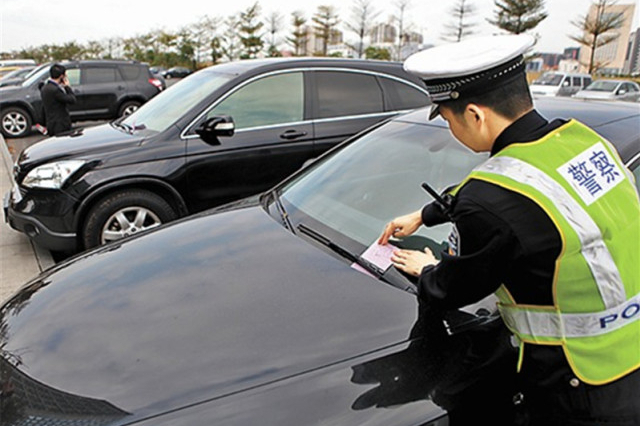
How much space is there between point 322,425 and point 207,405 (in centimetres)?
29

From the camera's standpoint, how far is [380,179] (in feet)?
8.12

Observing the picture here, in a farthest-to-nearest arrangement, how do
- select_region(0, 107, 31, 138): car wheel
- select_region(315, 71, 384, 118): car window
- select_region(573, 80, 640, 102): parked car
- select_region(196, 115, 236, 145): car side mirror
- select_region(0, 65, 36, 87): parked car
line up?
select_region(573, 80, 640, 102): parked car < select_region(0, 65, 36, 87): parked car < select_region(0, 107, 31, 138): car wheel < select_region(315, 71, 384, 118): car window < select_region(196, 115, 236, 145): car side mirror

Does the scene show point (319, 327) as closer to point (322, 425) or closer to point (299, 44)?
point (322, 425)

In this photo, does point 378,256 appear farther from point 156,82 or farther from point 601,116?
point 156,82

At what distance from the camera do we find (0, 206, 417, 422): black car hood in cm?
138

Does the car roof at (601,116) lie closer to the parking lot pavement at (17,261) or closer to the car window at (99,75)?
the parking lot pavement at (17,261)

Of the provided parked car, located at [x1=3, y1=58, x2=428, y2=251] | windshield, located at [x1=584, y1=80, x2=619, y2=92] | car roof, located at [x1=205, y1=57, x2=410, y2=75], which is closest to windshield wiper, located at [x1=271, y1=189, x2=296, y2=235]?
parked car, located at [x1=3, y1=58, x2=428, y2=251]

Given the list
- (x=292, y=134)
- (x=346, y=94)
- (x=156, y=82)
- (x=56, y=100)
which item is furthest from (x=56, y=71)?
(x=156, y=82)

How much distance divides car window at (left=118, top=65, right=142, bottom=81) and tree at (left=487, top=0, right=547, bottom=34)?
114 ft

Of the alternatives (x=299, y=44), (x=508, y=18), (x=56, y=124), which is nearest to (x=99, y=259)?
(x=56, y=124)

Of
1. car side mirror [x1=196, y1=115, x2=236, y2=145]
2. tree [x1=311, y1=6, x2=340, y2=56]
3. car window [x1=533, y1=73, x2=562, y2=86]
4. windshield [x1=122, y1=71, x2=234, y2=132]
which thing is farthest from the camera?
tree [x1=311, y1=6, x2=340, y2=56]

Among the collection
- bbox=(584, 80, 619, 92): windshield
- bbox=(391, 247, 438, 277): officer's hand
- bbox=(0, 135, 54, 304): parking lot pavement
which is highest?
bbox=(391, 247, 438, 277): officer's hand

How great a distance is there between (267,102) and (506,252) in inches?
149

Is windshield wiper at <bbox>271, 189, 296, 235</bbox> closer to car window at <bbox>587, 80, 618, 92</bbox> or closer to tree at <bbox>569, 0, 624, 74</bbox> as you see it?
car window at <bbox>587, 80, 618, 92</bbox>
